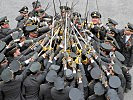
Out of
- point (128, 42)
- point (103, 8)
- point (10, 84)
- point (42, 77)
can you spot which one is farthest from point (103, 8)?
point (10, 84)

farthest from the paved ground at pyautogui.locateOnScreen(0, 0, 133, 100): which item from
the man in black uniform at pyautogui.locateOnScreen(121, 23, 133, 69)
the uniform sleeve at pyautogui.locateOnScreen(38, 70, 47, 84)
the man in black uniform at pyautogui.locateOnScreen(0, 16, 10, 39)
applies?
the uniform sleeve at pyautogui.locateOnScreen(38, 70, 47, 84)

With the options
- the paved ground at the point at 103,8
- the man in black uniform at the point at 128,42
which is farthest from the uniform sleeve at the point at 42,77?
the paved ground at the point at 103,8

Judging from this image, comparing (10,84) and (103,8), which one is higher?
(103,8)

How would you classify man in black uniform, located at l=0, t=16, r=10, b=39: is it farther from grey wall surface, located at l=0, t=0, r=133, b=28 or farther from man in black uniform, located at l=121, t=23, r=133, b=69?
man in black uniform, located at l=121, t=23, r=133, b=69

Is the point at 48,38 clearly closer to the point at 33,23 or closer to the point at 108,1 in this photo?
the point at 33,23

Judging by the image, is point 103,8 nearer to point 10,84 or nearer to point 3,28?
point 3,28

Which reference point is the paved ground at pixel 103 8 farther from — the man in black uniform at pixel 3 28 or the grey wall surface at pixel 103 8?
the man in black uniform at pixel 3 28

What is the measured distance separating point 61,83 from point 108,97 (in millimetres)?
860

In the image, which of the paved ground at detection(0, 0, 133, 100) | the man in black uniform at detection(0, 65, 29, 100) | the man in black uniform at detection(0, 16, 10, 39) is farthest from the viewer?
the paved ground at detection(0, 0, 133, 100)

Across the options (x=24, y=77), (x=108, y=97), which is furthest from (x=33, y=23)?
(x=108, y=97)

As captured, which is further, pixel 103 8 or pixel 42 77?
pixel 103 8

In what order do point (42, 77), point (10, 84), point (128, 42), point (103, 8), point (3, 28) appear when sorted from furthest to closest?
point (103, 8)
point (3, 28)
point (128, 42)
point (42, 77)
point (10, 84)

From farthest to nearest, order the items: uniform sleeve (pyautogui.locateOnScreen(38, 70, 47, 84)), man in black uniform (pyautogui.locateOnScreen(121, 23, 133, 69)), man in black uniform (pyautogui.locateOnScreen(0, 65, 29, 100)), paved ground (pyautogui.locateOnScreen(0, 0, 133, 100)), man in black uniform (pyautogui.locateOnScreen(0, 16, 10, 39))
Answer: paved ground (pyautogui.locateOnScreen(0, 0, 133, 100)), man in black uniform (pyautogui.locateOnScreen(0, 16, 10, 39)), man in black uniform (pyautogui.locateOnScreen(121, 23, 133, 69)), uniform sleeve (pyautogui.locateOnScreen(38, 70, 47, 84)), man in black uniform (pyautogui.locateOnScreen(0, 65, 29, 100))

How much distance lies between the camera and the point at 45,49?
6.93 metres
